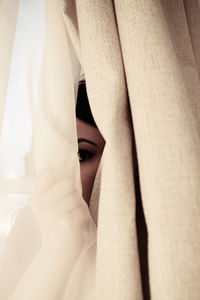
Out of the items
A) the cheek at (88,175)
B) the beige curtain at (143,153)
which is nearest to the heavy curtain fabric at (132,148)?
the beige curtain at (143,153)

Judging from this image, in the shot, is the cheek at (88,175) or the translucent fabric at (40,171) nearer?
the translucent fabric at (40,171)

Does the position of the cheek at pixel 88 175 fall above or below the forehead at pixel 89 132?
below

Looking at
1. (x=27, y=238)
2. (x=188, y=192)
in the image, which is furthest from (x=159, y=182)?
(x=27, y=238)

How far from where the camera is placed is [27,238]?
317mm

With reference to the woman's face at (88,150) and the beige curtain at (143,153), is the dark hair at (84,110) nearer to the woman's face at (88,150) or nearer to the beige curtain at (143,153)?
the woman's face at (88,150)

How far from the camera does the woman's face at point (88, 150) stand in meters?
0.72

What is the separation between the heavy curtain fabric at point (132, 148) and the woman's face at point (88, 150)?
1.25 feet

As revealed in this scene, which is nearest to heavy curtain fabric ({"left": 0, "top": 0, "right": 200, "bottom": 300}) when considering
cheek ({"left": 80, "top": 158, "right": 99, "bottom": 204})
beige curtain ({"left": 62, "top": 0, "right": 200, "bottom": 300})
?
beige curtain ({"left": 62, "top": 0, "right": 200, "bottom": 300})

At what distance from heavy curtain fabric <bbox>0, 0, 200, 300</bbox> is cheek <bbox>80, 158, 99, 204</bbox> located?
15.0 inches

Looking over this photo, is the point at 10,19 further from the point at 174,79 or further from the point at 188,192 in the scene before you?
the point at 188,192

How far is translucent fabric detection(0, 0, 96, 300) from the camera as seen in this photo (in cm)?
31

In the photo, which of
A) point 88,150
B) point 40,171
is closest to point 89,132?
point 88,150

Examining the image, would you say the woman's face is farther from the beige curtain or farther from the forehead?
the beige curtain

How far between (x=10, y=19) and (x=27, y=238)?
41cm
